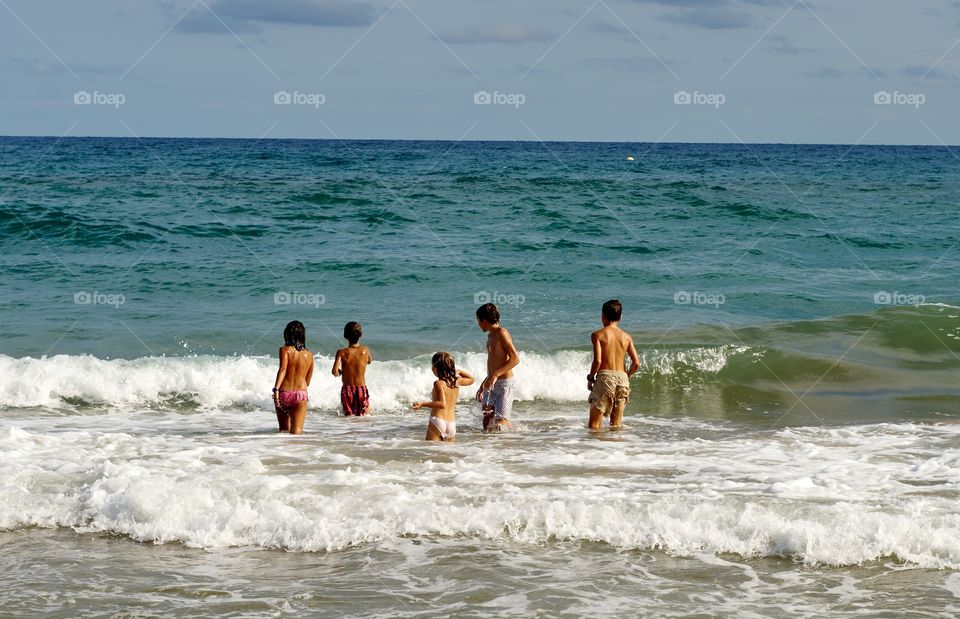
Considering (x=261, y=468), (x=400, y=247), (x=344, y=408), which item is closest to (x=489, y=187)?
(x=400, y=247)

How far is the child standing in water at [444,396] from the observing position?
8836 mm

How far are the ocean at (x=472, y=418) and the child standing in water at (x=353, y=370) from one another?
1.34 ft

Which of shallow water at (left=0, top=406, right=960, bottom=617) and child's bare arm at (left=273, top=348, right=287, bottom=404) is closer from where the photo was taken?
shallow water at (left=0, top=406, right=960, bottom=617)

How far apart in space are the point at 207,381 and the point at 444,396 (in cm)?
462

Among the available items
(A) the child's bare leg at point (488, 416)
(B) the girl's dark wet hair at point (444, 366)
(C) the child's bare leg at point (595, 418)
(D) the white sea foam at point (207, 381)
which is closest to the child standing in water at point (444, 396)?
(B) the girl's dark wet hair at point (444, 366)

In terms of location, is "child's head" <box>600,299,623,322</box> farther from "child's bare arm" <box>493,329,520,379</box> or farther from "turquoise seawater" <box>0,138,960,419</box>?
"turquoise seawater" <box>0,138,960,419</box>

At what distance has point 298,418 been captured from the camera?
386 inches

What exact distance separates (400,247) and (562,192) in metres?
11.5

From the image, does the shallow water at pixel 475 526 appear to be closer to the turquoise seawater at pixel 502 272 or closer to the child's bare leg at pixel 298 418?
the child's bare leg at pixel 298 418

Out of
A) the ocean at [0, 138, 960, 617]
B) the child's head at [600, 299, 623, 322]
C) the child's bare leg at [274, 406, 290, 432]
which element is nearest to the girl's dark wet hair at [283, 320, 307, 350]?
the child's bare leg at [274, 406, 290, 432]

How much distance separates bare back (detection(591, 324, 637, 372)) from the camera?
9.70 meters

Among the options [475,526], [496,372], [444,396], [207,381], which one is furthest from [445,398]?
[207,381]

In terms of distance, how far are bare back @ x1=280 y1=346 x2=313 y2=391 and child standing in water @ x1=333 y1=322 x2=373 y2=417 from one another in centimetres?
39

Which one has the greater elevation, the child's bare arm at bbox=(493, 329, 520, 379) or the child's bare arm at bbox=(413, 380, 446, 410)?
the child's bare arm at bbox=(493, 329, 520, 379)
